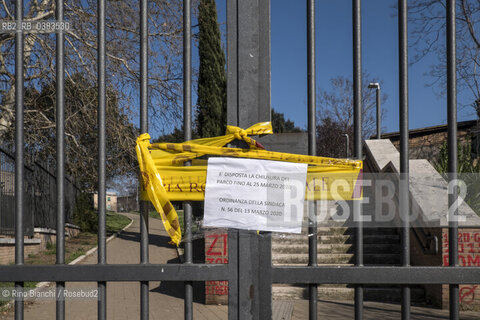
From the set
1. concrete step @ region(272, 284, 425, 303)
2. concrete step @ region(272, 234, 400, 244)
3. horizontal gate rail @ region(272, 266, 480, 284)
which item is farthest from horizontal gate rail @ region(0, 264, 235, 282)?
concrete step @ region(272, 234, 400, 244)

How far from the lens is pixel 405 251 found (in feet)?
7.10

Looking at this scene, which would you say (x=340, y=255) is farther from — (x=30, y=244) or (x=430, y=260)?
(x=30, y=244)

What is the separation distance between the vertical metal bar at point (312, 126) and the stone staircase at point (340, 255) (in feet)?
20.0

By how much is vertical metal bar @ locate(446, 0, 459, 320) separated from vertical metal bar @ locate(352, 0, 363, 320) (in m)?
0.43

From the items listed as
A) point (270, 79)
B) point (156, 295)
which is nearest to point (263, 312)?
point (270, 79)

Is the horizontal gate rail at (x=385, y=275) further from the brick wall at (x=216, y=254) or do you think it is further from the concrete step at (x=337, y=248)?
the concrete step at (x=337, y=248)

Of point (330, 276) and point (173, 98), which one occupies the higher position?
point (173, 98)

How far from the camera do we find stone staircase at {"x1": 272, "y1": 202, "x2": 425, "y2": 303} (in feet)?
28.1

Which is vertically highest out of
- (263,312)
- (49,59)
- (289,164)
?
(49,59)

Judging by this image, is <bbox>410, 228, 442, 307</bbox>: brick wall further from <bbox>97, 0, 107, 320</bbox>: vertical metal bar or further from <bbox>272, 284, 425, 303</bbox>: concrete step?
<bbox>97, 0, 107, 320</bbox>: vertical metal bar

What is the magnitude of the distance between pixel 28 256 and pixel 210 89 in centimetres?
795

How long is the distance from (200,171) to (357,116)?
0.80m

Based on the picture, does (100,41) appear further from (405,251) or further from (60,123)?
(405,251)

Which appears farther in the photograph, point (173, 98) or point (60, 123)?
point (173, 98)
